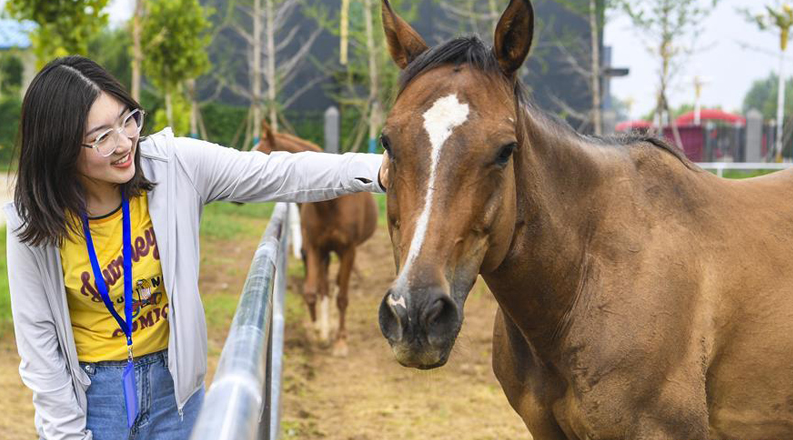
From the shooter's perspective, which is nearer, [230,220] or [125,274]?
[125,274]

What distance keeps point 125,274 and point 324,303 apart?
5.69m

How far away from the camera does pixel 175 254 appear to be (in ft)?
7.79

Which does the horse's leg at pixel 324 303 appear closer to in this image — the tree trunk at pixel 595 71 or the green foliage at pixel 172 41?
the green foliage at pixel 172 41

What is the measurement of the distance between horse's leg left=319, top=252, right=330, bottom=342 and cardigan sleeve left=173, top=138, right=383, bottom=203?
5210mm

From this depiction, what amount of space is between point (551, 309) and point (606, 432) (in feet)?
1.55

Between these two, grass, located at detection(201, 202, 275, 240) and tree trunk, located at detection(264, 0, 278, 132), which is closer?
grass, located at detection(201, 202, 275, 240)

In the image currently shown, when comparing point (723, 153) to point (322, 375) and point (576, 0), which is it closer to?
point (576, 0)

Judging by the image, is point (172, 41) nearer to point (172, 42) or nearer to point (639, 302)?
point (172, 42)

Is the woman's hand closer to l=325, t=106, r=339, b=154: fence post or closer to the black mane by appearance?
the black mane

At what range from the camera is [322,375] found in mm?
6832

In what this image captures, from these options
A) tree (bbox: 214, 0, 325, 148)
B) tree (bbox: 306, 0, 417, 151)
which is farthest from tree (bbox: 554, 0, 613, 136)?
tree (bbox: 214, 0, 325, 148)

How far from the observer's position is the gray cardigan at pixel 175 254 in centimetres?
221

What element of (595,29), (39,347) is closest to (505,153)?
(39,347)

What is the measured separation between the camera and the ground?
17.2 ft
